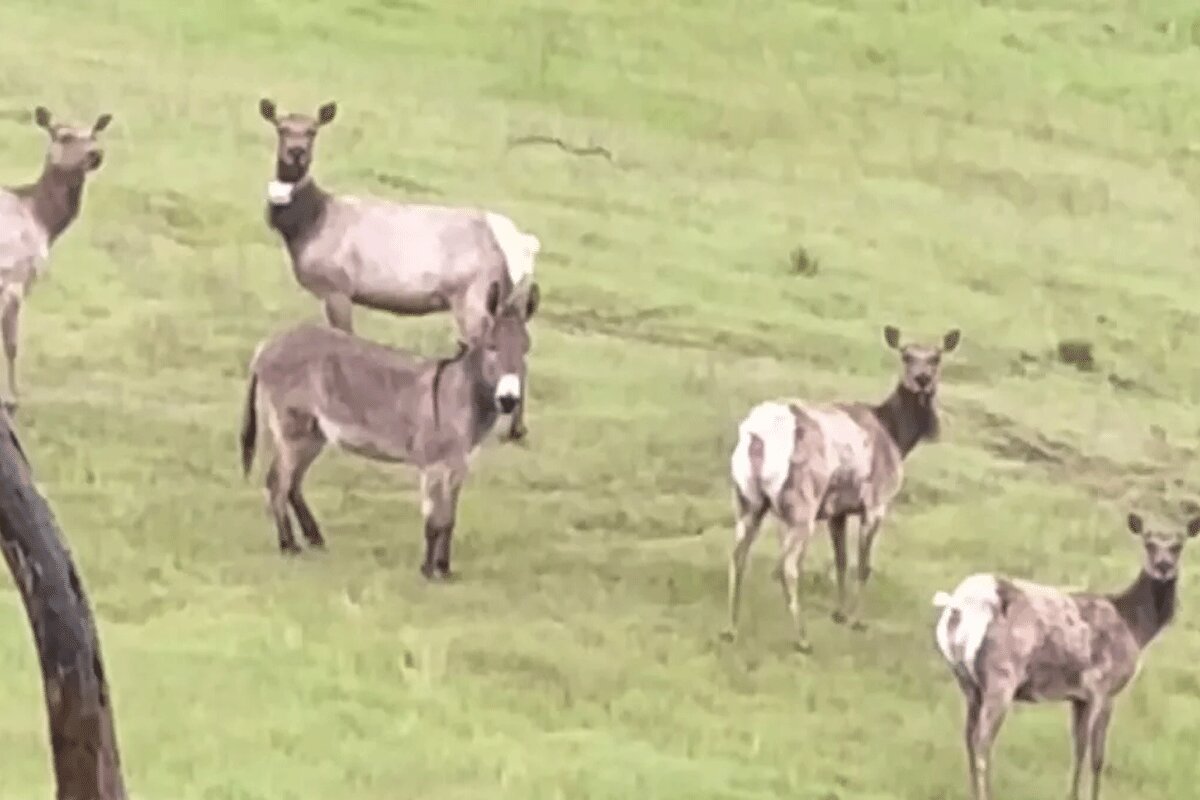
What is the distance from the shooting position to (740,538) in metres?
2.41

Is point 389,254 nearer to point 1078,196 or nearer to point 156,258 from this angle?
point 156,258

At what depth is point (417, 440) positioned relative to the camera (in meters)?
2.45

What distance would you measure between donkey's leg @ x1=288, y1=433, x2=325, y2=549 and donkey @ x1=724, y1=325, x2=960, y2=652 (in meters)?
0.43

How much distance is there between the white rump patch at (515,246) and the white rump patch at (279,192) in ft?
0.70

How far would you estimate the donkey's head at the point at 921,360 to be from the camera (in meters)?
2.47

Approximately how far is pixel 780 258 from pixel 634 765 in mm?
621

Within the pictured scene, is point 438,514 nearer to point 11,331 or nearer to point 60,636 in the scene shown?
point 11,331

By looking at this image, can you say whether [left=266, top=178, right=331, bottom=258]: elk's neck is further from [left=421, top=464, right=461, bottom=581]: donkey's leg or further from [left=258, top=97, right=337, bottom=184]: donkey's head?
[left=421, top=464, right=461, bottom=581]: donkey's leg

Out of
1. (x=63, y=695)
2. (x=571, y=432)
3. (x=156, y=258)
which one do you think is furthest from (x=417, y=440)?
(x=63, y=695)

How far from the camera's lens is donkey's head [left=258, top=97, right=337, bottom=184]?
254 cm

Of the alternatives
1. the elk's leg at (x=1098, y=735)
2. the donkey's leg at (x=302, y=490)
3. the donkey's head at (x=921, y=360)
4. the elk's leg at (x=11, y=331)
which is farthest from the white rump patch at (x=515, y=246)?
the elk's leg at (x=1098, y=735)

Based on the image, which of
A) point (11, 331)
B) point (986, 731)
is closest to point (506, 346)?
point (11, 331)

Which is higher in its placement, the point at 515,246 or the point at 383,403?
the point at 515,246

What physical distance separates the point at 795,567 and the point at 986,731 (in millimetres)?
255
